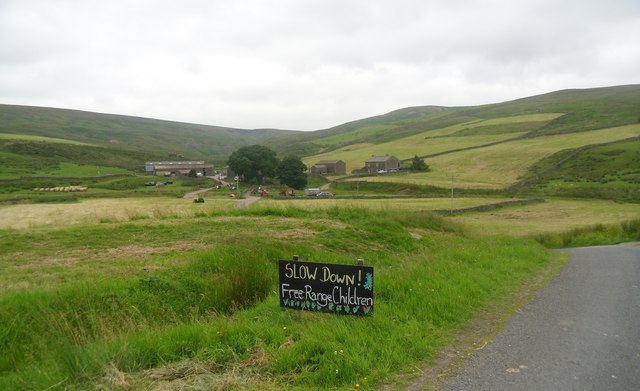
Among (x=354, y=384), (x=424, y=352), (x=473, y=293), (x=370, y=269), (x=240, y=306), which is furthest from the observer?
(x=473, y=293)

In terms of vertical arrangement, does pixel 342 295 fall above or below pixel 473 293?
above

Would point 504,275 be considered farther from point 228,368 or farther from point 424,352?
point 228,368

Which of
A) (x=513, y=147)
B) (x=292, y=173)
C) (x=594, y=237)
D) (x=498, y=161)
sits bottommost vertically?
(x=594, y=237)

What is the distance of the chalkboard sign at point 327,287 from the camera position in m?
6.77

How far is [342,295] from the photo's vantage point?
6914mm

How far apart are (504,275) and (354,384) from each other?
6988 millimetres

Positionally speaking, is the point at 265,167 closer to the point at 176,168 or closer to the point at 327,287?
the point at 176,168

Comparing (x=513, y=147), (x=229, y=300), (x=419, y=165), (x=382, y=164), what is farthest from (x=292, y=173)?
(x=229, y=300)

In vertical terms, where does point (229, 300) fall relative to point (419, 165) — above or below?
below

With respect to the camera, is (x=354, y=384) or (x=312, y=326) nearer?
(x=354, y=384)

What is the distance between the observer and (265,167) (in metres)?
93.5

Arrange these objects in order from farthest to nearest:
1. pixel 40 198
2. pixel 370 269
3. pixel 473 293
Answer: pixel 40 198, pixel 473 293, pixel 370 269

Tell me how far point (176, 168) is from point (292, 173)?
43461 millimetres

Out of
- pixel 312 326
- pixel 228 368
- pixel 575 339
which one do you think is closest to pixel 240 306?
pixel 312 326
